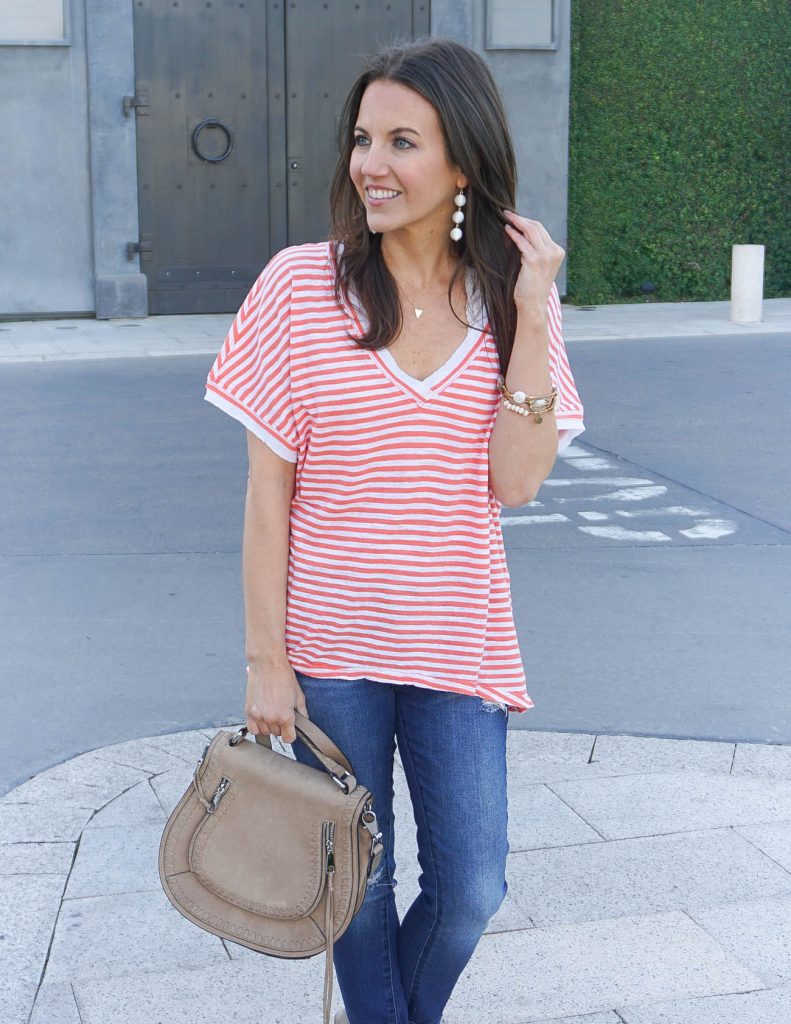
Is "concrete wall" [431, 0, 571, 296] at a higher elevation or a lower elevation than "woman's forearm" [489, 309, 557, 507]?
higher

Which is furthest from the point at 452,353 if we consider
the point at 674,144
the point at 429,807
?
the point at 674,144

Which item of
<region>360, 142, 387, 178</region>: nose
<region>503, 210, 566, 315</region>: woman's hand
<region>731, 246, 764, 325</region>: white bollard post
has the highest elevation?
<region>360, 142, 387, 178</region>: nose

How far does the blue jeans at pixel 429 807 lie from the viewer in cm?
247

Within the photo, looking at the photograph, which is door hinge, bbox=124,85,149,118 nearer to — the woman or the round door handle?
the round door handle

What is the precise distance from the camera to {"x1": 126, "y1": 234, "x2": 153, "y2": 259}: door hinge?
1545 centimetres

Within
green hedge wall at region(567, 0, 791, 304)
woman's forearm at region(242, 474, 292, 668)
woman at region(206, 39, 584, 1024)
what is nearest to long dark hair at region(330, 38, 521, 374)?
woman at region(206, 39, 584, 1024)

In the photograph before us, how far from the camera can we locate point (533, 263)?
2.44 m

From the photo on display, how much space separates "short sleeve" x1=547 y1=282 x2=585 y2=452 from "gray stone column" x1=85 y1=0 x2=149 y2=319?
13416 millimetres

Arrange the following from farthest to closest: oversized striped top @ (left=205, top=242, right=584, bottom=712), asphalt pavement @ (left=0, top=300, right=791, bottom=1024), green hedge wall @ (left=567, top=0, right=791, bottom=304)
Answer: green hedge wall @ (left=567, top=0, right=791, bottom=304), asphalt pavement @ (left=0, top=300, right=791, bottom=1024), oversized striped top @ (left=205, top=242, right=584, bottom=712)

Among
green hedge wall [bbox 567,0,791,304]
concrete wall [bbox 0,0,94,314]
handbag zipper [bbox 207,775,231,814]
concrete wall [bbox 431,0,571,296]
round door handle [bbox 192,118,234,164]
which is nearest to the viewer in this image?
handbag zipper [bbox 207,775,231,814]

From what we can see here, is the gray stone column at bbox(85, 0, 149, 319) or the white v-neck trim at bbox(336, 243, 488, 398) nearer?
the white v-neck trim at bbox(336, 243, 488, 398)

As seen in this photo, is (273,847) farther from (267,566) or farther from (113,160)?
(113,160)

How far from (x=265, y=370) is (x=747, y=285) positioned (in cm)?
1371

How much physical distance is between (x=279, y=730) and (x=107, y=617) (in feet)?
11.7
